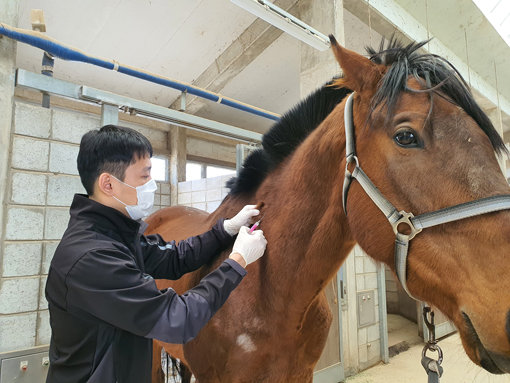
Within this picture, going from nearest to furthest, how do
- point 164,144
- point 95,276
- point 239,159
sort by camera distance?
point 95,276, point 239,159, point 164,144

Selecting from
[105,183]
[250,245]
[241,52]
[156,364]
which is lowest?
[156,364]

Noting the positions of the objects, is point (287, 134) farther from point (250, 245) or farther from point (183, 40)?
point (183, 40)

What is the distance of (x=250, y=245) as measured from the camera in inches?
43.0

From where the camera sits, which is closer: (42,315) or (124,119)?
(42,315)

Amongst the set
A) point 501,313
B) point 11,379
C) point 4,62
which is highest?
point 4,62

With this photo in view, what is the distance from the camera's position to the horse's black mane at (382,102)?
0.81m

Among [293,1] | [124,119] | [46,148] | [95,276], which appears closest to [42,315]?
[46,148]

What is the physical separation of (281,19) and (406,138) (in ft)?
6.09

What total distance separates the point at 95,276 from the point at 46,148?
45.9 inches

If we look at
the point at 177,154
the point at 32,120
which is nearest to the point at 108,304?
the point at 32,120

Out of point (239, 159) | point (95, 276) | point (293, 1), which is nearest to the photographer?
point (95, 276)

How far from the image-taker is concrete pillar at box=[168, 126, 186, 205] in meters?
6.41

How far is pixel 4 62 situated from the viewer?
4.93 ft

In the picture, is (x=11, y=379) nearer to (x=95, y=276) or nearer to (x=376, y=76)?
(x=95, y=276)
